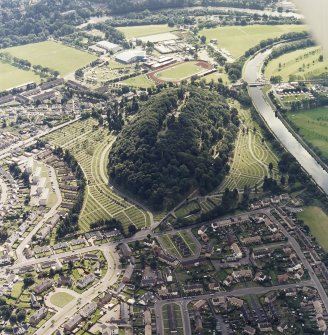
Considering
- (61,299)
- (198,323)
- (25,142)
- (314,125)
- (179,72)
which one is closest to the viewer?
(198,323)

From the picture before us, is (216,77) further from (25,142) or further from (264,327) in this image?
(264,327)

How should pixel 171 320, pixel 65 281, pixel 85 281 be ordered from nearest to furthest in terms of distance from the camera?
pixel 171 320 → pixel 85 281 → pixel 65 281

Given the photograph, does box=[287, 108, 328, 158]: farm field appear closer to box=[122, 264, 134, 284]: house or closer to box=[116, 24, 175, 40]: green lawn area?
box=[122, 264, 134, 284]: house

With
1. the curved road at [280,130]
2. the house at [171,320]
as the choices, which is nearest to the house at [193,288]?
the house at [171,320]

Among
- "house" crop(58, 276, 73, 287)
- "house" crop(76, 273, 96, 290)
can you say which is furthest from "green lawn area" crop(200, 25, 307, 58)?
"house" crop(58, 276, 73, 287)

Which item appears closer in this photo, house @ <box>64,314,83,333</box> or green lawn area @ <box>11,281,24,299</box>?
house @ <box>64,314,83,333</box>

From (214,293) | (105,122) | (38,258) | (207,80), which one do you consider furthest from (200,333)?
(207,80)

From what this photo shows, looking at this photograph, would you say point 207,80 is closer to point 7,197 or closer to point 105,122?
point 105,122

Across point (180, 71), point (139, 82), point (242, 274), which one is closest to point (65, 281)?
point (242, 274)
